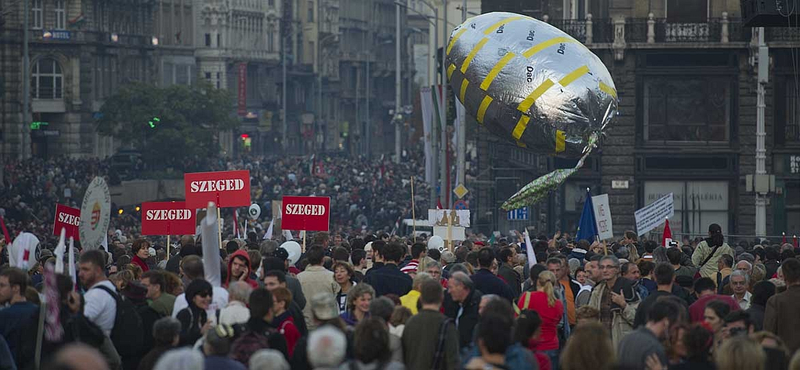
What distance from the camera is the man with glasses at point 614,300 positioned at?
14.6 metres

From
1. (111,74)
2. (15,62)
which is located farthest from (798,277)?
(111,74)

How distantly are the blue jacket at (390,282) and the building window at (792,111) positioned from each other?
29.7 m

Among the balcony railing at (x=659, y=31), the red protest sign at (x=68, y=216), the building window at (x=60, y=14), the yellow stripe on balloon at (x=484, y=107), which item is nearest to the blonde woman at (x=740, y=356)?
the red protest sign at (x=68, y=216)

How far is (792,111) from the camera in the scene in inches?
1721

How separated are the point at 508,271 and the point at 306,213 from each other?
702 centimetres

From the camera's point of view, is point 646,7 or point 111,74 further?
point 111,74

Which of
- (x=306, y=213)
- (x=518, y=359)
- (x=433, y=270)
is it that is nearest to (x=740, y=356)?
(x=518, y=359)

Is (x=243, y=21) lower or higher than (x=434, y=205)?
higher

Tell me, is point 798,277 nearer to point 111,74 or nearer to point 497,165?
point 497,165

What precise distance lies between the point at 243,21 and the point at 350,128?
25.5 metres

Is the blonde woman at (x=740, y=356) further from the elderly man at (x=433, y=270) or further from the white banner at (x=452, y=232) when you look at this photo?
the white banner at (x=452, y=232)

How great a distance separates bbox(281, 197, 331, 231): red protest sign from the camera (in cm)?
2334

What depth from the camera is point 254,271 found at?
54.0 ft

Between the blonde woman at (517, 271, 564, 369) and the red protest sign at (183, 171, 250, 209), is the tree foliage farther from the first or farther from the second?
the blonde woman at (517, 271, 564, 369)
